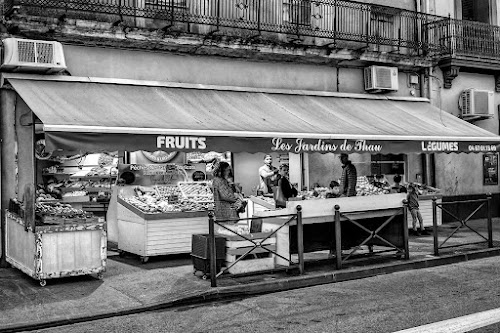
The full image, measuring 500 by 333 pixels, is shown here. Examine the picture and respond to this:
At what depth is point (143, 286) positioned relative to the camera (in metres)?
9.16

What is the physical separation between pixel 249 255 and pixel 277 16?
7110 millimetres

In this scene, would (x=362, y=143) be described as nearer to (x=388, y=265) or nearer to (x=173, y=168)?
(x=388, y=265)

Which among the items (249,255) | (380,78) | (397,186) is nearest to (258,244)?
(249,255)

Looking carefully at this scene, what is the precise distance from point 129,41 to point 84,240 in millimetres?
4582

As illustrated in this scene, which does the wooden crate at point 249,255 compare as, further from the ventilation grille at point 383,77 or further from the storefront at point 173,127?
the ventilation grille at point 383,77

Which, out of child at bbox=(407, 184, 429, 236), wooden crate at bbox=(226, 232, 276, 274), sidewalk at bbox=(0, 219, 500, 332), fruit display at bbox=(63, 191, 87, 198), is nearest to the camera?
sidewalk at bbox=(0, 219, 500, 332)

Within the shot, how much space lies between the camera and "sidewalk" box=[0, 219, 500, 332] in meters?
7.67

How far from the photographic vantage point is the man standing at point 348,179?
1184cm

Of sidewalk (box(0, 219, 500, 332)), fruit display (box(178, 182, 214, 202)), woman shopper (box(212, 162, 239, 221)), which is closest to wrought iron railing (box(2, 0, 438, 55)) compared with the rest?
fruit display (box(178, 182, 214, 202))

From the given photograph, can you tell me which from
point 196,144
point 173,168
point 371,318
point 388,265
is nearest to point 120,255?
point 173,168

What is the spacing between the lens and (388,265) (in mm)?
10453

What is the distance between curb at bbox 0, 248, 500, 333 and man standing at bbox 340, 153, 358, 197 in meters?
1.92

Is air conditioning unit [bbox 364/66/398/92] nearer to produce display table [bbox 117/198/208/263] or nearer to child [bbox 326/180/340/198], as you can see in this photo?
child [bbox 326/180/340/198]

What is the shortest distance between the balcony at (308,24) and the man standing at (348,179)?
3646 mm
